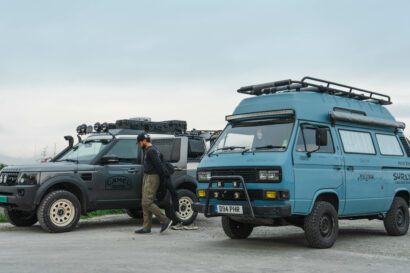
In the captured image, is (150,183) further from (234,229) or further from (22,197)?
(22,197)

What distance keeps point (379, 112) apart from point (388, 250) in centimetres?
360

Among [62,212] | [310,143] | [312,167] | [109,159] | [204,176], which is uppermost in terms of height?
[310,143]

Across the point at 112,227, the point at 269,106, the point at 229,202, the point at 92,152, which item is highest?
the point at 269,106

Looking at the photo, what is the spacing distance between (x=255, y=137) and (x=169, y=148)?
4.24 meters

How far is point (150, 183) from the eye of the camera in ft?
35.7

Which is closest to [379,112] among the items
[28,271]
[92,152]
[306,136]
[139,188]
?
[306,136]

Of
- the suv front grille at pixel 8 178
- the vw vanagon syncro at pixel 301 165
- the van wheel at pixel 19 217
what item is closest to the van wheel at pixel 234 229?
the vw vanagon syncro at pixel 301 165

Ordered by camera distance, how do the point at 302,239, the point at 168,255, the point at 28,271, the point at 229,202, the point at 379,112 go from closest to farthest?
the point at 28,271 → the point at 168,255 → the point at 229,202 → the point at 302,239 → the point at 379,112

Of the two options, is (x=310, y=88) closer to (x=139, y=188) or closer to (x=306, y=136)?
(x=306, y=136)

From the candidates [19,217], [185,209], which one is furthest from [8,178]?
[185,209]

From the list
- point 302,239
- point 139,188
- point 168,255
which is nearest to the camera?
point 168,255

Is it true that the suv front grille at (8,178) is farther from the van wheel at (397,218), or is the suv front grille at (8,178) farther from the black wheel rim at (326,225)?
the van wheel at (397,218)

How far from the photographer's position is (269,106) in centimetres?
938

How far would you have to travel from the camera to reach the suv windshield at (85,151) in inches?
474
